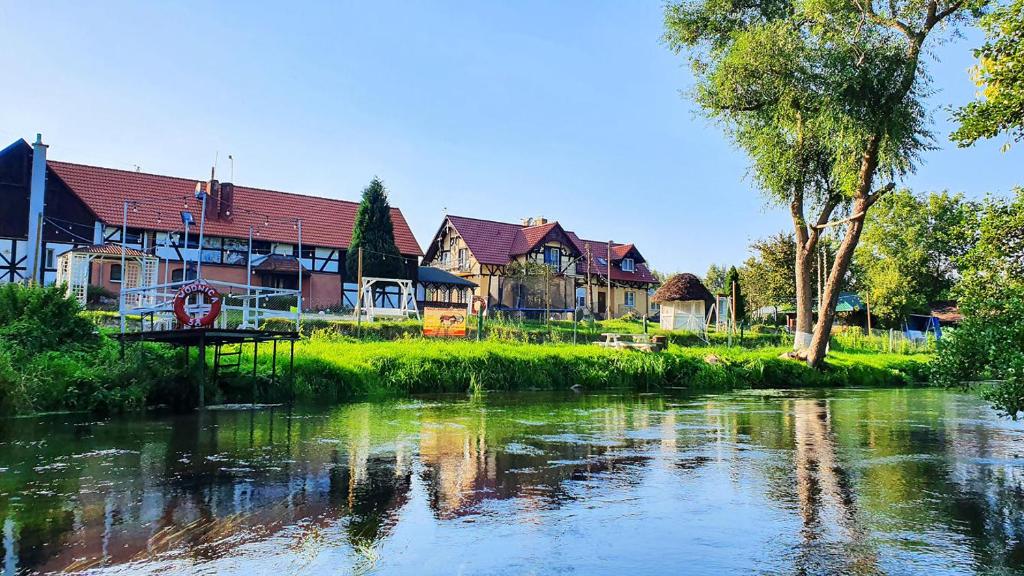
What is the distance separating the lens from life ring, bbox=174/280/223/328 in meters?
16.5

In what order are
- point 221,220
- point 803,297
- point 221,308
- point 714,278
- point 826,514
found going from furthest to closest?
point 714,278 → point 221,220 → point 803,297 → point 221,308 → point 826,514

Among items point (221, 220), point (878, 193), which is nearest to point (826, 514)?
point (878, 193)

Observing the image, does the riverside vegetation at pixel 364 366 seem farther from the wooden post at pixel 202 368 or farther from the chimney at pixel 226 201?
the chimney at pixel 226 201

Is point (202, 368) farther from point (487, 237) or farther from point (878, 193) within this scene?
point (487, 237)

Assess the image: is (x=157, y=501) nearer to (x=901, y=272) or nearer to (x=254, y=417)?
(x=254, y=417)

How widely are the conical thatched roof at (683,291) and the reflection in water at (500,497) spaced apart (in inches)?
1139

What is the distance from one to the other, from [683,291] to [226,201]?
2715 cm

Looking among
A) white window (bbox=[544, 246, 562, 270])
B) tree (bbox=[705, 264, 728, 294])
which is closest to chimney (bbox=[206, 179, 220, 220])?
white window (bbox=[544, 246, 562, 270])

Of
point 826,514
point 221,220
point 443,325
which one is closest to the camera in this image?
point 826,514

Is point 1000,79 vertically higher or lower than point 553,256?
lower

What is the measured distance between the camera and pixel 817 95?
24703 millimetres

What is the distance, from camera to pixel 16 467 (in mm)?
9445

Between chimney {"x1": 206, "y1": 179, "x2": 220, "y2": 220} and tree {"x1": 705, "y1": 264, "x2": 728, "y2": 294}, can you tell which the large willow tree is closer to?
chimney {"x1": 206, "y1": 179, "x2": 220, "y2": 220}

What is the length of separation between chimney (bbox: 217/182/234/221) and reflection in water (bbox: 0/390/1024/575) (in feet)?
98.3
